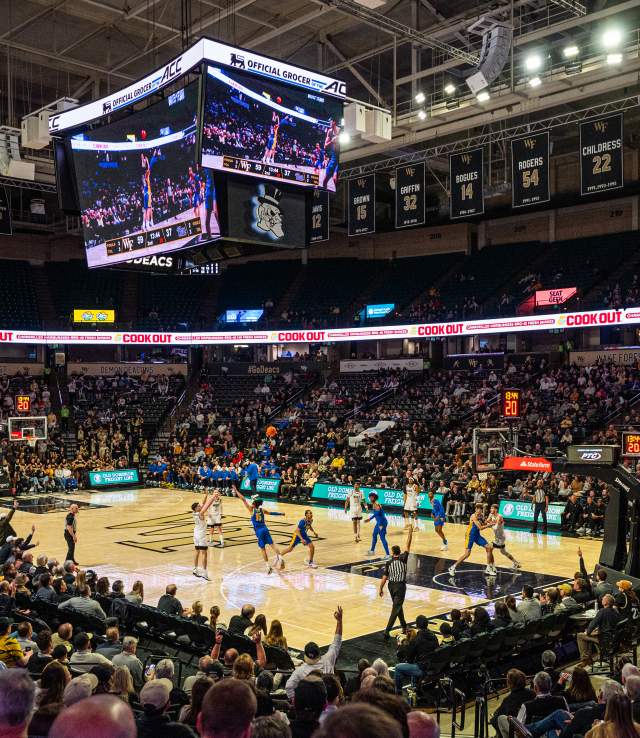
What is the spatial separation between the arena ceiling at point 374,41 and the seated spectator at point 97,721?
20.6m

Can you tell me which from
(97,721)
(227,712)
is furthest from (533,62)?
(97,721)

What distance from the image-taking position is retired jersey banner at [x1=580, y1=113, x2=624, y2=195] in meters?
21.0

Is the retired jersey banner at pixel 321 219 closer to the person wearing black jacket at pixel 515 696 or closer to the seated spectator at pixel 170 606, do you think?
the seated spectator at pixel 170 606

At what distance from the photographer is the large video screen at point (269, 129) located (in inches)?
628

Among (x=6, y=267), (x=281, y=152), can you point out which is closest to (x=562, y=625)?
(x=281, y=152)

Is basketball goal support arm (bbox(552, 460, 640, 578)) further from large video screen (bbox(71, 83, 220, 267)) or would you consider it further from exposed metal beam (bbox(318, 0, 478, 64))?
exposed metal beam (bbox(318, 0, 478, 64))

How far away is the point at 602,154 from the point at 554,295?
16504mm

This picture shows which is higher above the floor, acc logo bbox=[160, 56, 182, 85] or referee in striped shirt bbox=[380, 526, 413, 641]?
acc logo bbox=[160, 56, 182, 85]

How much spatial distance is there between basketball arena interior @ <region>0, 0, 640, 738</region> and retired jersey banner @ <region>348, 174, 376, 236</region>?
0.16 m

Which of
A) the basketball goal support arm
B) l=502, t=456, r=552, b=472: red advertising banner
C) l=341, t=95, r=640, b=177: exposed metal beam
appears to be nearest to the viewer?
the basketball goal support arm

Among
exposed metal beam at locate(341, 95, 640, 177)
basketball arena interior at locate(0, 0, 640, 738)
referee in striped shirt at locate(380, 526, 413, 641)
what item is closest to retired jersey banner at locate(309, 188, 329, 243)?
basketball arena interior at locate(0, 0, 640, 738)

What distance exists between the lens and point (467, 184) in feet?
80.2

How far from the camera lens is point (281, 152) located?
16.9 meters

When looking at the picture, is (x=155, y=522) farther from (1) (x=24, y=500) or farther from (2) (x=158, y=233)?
(2) (x=158, y=233)
